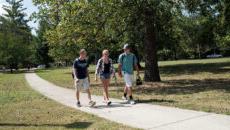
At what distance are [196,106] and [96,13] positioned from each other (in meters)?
10.1

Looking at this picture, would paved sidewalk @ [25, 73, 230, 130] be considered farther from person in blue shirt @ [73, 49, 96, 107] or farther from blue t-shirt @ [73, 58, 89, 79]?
blue t-shirt @ [73, 58, 89, 79]

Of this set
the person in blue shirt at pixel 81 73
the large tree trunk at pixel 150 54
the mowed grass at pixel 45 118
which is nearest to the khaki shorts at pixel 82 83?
the person in blue shirt at pixel 81 73

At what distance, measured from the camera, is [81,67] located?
580 inches

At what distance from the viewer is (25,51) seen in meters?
78.0

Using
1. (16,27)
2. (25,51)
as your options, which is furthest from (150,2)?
(16,27)

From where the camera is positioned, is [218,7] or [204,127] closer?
[204,127]

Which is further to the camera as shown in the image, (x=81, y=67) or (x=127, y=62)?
(x=127, y=62)

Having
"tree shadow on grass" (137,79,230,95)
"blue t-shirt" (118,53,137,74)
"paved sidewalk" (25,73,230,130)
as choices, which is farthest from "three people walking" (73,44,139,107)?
"tree shadow on grass" (137,79,230,95)

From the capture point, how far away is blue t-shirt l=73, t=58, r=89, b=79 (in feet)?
48.3

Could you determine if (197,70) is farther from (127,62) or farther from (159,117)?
(159,117)

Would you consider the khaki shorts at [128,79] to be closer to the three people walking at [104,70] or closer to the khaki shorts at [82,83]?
the three people walking at [104,70]

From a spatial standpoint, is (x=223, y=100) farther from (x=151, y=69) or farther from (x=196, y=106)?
(x=151, y=69)

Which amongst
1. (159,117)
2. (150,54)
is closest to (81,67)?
(159,117)

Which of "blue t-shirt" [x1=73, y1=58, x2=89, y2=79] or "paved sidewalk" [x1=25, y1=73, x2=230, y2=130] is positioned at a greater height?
"blue t-shirt" [x1=73, y1=58, x2=89, y2=79]
